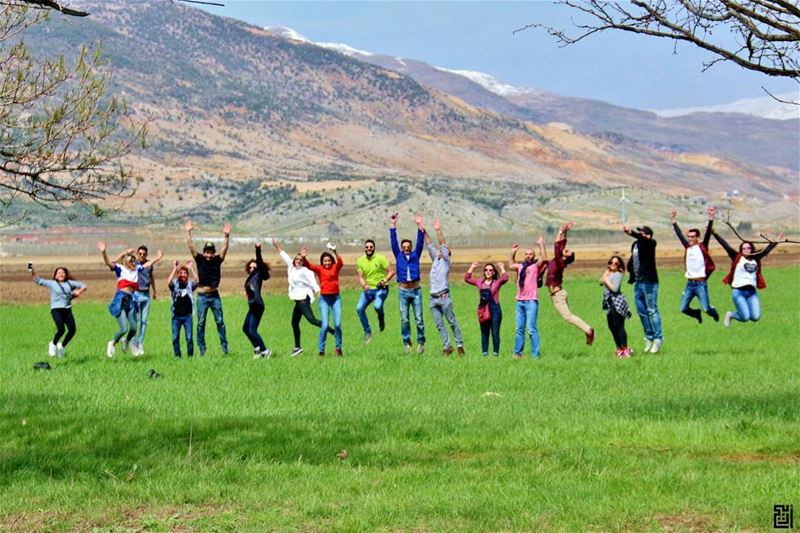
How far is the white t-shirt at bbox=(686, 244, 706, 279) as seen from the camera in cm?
2119

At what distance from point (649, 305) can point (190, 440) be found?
35.3 feet

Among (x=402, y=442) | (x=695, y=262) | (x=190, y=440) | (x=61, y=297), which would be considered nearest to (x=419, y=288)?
(x=695, y=262)

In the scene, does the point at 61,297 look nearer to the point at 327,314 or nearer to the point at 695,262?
the point at 327,314

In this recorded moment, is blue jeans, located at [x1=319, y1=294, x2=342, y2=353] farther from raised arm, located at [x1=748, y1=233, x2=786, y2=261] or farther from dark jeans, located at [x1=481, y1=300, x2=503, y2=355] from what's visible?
raised arm, located at [x1=748, y1=233, x2=786, y2=261]

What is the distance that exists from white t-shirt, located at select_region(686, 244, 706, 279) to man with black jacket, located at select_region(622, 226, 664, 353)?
1391 millimetres

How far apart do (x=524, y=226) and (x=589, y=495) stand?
361 ft

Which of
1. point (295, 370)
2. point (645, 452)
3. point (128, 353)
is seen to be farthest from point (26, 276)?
point (645, 452)

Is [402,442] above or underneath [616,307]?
underneath

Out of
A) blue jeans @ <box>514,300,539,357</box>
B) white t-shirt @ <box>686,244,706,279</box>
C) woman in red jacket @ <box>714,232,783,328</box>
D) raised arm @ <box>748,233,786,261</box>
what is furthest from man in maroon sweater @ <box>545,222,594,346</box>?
raised arm @ <box>748,233,786,261</box>

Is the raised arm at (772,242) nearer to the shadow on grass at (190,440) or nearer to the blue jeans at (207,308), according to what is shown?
the shadow on grass at (190,440)

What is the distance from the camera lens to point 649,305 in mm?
20203

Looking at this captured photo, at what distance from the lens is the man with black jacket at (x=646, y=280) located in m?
19.7

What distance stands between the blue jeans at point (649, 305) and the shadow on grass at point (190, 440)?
7.80 meters

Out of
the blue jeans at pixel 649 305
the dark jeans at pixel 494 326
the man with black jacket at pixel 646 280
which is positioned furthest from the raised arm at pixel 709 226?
the dark jeans at pixel 494 326
